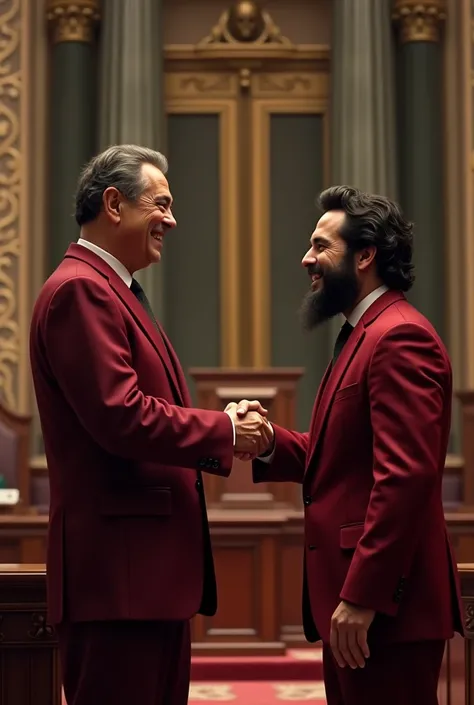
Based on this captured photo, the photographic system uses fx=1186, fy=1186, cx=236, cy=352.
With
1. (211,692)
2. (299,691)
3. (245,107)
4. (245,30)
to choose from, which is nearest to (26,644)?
(211,692)

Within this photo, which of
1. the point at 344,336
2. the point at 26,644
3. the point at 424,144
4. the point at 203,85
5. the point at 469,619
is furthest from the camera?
the point at 203,85

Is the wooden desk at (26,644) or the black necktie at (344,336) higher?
the black necktie at (344,336)

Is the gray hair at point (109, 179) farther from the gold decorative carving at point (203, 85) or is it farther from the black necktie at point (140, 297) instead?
the gold decorative carving at point (203, 85)

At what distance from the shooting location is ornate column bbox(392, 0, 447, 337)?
825 cm

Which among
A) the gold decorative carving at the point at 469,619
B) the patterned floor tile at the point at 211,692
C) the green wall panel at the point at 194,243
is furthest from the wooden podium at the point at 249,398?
the gold decorative carving at the point at 469,619

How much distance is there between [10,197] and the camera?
8.18 meters

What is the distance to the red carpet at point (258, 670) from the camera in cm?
542

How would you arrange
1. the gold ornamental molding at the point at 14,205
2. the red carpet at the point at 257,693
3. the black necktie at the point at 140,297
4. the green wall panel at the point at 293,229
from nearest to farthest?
1. the black necktie at the point at 140,297
2. the red carpet at the point at 257,693
3. the gold ornamental molding at the point at 14,205
4. the green wall panel at the point at 293,229

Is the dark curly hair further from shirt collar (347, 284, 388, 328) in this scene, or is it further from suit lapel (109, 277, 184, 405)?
suit lapel (109, 277, 184, 405)

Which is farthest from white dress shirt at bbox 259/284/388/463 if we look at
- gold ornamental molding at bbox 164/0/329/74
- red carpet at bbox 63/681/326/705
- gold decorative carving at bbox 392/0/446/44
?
gold ornamental molding at bbox 164/0/329/74

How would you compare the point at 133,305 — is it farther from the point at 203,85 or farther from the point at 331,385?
the point at 203,85

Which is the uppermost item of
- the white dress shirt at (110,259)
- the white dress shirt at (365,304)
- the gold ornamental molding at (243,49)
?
the gold ornamental molding at (243,49)

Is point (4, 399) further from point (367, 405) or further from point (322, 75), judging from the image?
point (367, 405)

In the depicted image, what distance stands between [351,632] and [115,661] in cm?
51
